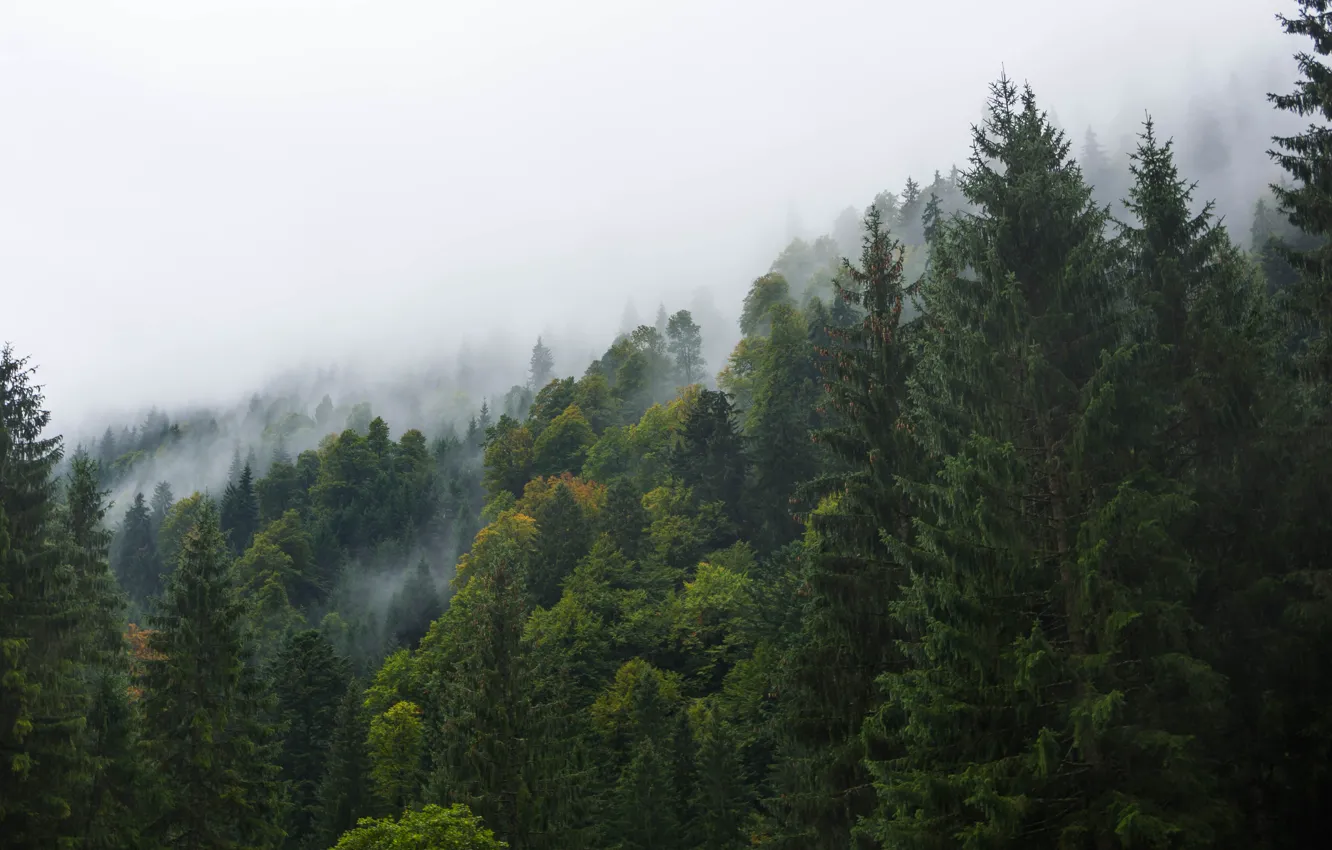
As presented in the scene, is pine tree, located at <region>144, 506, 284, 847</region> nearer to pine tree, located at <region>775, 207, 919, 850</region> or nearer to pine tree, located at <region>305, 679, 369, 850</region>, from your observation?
pine tree, located at <region>305, 679, 369, 850</region>

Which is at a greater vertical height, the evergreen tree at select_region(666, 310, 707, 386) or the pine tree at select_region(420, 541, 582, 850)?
the evergreen tree at select_region(666, 310, 707, 386)

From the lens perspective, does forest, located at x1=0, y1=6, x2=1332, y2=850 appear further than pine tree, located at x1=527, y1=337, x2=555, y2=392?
No

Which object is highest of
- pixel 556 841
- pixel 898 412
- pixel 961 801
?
pixel 898 412

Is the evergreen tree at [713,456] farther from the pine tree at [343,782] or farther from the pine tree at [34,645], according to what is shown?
the pine tree at [34,645]

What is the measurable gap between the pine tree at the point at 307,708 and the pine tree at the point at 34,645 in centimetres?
2567

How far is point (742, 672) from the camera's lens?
44.8 meters

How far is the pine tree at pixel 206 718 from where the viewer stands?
29547 mm

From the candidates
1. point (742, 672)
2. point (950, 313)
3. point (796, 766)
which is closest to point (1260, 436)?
point (950, 313)

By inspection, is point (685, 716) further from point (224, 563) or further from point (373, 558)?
point (373, 558)

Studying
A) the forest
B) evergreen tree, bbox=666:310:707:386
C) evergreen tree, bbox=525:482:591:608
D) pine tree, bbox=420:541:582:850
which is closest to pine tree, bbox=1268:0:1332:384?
the forest

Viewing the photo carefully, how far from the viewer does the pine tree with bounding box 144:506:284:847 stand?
29.5m

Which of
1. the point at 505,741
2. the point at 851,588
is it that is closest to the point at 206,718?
the point at 505,741

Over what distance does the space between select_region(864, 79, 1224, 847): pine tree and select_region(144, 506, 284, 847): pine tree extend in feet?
67.9

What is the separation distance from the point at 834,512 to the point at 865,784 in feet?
20.6
